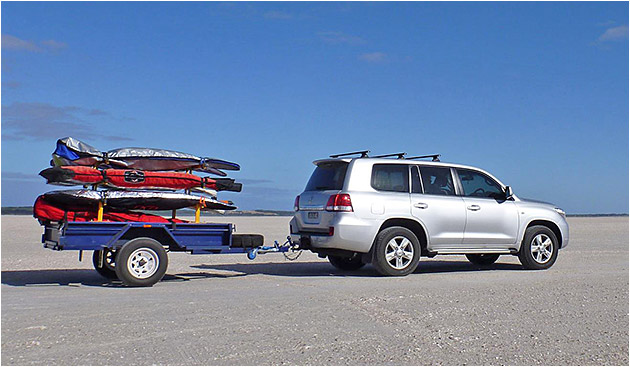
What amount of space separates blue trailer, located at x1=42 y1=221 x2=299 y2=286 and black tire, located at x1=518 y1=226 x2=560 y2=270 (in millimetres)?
5231

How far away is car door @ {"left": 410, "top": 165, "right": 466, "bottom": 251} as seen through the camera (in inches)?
473

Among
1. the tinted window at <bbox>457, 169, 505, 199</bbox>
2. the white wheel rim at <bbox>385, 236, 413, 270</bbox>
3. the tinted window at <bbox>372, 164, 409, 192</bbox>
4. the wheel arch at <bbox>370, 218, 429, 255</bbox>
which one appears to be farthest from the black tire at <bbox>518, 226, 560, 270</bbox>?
the tinted window at <bbox>372, 164, 409, 192</bbox>

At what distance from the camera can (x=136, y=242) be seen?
10.2 metres

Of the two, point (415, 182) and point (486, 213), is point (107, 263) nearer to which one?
point (415, 182)

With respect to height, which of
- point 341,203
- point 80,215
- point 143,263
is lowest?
point 143,263

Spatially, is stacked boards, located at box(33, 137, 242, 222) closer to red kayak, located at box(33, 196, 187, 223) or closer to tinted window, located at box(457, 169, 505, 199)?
red kayak, located at box(33, 196, 187, 223)

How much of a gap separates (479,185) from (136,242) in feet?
19.3

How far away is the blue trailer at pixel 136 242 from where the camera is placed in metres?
9.97

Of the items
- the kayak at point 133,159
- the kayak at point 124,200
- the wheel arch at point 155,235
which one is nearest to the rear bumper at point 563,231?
the kayak at point 133,159

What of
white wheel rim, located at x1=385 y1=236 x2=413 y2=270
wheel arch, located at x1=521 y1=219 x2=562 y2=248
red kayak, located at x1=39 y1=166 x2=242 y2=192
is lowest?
white wheel rim, located at x1=385 y1=236 x2=413 y2=270

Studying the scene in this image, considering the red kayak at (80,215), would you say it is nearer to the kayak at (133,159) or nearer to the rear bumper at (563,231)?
the kayak at (133,159)

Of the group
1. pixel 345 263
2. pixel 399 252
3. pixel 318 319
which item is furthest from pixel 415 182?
pixel 318 319

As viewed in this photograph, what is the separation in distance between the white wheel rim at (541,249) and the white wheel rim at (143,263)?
260 inches

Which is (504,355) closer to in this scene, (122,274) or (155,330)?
(155,330)
